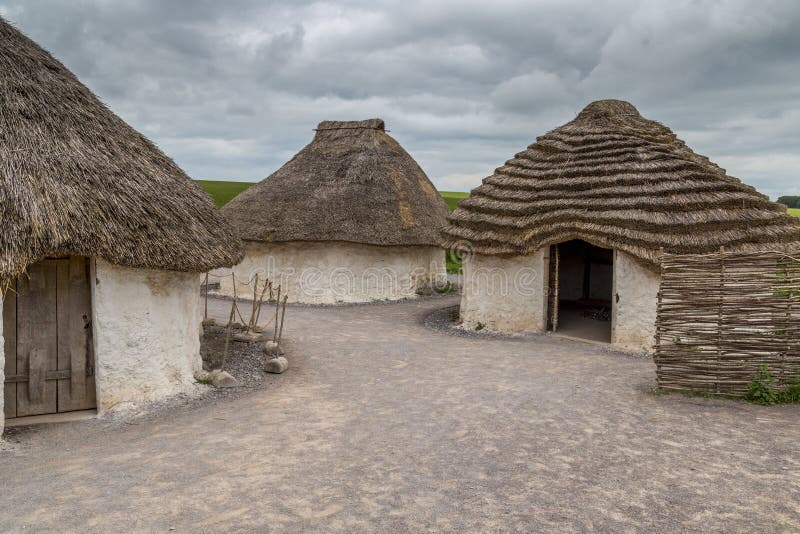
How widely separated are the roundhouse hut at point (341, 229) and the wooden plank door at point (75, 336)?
1025 centimetres

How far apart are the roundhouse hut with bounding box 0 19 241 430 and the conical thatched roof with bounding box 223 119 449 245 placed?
9337mm

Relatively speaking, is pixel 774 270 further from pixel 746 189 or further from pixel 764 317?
pixel 746 189

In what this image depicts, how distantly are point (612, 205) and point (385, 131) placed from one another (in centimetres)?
1165

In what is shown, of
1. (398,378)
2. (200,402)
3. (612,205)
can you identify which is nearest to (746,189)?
(612,205)

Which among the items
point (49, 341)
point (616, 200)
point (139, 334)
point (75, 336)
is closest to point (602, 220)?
point (616, 200)

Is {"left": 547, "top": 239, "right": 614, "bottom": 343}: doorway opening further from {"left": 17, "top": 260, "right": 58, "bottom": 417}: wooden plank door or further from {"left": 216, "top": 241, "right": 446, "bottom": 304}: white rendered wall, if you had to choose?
{"left": 17, "top": 260, "right": 58, "bottom": 417}: wooden plank door

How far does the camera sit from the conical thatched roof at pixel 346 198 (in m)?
18.6

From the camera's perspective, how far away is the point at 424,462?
20.5ft

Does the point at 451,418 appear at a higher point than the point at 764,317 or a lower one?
lower

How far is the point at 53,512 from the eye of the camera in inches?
203

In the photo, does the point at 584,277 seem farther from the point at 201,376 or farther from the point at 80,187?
the point at 80,187

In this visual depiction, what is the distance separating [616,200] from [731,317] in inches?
201

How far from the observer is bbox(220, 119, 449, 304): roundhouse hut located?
1870 cm

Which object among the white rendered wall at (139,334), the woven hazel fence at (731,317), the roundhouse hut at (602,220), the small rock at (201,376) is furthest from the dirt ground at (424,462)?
the roundhouse hut at (602,220)
